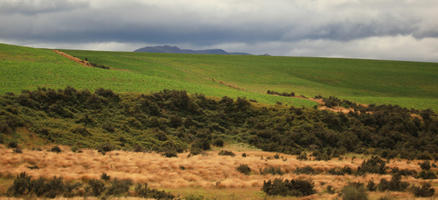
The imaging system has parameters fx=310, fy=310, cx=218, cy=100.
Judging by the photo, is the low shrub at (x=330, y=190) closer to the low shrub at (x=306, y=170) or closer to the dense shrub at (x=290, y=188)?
the dense shrub at (x=290, y=188)

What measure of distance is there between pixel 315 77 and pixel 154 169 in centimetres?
7121

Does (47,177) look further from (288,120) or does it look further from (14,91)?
(288,120)

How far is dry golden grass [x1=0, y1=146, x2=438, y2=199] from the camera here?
1573 cm

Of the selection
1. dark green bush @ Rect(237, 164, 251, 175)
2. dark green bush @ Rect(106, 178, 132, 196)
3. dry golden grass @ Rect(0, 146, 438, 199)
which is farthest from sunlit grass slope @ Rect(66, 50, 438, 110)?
dark green bush @ Rect(106, 178, 132, 196)

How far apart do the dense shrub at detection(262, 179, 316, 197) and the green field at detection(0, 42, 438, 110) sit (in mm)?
24940

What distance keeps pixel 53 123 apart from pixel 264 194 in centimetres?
1757

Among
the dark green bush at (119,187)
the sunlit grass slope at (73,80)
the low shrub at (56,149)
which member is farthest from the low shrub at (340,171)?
the sunlit grass slope at (73,80)

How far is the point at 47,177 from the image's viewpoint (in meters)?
14.5

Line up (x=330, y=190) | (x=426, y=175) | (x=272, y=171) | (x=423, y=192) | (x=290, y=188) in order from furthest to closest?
(x=426, y=175), (x=272, y=171), (x=290, y=188), (x=330, y=190), (x=423, y=192)

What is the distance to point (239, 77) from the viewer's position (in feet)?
242

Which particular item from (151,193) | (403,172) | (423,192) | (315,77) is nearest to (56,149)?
(151,193)

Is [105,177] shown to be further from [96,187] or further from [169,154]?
[169,154]

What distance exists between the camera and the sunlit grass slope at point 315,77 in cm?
6147

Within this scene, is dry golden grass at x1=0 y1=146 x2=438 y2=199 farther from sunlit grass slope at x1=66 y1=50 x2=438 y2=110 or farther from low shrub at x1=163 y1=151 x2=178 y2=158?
sunlit grass slope at x1=66 y1=50 x2=438 y2=110
